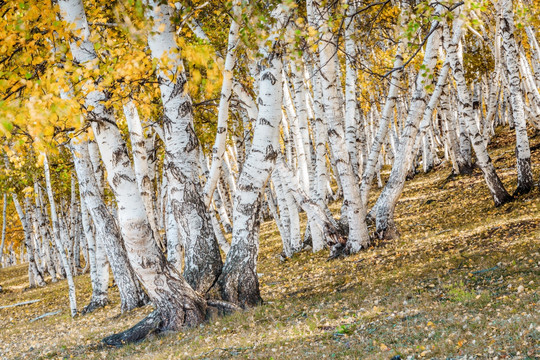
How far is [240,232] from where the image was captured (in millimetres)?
9398

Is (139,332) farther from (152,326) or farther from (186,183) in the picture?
(186,183)

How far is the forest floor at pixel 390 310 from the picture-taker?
223 inches

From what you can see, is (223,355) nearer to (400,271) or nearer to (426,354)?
(426,354)

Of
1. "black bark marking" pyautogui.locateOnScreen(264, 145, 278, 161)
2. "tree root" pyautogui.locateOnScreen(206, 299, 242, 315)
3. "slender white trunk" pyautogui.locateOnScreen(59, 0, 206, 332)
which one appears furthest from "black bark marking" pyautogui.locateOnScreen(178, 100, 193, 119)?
"tree root" pyautogui.locateOnScreen(206, 299, 242, 315)

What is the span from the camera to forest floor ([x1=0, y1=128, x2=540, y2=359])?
5.65m

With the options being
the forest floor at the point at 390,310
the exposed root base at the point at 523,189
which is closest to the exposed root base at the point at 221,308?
the forest floor at the point at 390,310

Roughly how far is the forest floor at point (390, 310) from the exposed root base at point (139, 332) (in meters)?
0.25

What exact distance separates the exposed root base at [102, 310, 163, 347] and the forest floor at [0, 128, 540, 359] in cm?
25

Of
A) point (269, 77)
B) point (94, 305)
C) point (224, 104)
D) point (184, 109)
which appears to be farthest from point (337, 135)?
point (94, 305)

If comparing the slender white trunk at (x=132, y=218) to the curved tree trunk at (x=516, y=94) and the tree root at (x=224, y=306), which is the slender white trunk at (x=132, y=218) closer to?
the tree root at (x=224, y=306)

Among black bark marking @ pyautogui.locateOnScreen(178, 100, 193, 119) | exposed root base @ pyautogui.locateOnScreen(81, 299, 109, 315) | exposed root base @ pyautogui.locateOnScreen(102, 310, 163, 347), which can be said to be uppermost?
black bark marking @ pyautogui.locateOnScreen(178, 100, 193, 119)

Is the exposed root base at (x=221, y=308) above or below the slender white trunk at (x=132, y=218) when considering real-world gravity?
below

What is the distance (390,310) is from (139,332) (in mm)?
4647

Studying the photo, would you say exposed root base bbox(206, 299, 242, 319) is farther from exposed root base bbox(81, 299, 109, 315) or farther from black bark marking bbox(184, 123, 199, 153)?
exposed root base bbox(81, 299, 109, 315)
